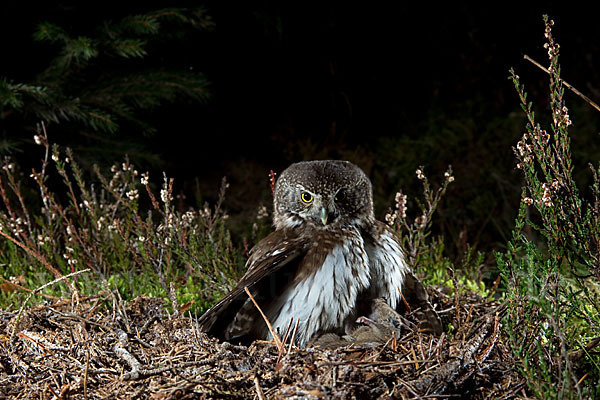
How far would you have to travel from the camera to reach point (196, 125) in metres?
6.64

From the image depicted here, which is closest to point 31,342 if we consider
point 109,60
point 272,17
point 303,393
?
point 303,393

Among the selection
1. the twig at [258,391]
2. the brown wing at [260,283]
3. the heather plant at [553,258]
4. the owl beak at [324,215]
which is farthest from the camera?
the owl beak at [324,215]

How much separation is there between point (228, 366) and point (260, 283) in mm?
571

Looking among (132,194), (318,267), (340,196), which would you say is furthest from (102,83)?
(318,267)

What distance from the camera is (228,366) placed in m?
2.53

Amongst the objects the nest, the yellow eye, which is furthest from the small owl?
the nest

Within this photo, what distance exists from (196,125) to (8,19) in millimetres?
2198

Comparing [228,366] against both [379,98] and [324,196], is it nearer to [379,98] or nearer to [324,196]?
[324,196]

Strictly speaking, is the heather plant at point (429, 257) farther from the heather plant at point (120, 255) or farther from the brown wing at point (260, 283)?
the heather plant at point (120, 255)

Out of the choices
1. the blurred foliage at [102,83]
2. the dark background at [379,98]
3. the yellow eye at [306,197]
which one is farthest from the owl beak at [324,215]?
the dark background at [379,98]

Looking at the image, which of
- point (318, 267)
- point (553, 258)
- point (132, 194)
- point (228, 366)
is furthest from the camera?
point (132, 194)

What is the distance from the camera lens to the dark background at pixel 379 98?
238 inches

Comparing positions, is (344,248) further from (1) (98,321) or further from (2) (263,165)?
(2) (263,165)

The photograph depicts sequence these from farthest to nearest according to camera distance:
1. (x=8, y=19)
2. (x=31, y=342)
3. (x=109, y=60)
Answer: (x=109, y=60) → (x=8, y=19) → (x=31, y=342)
